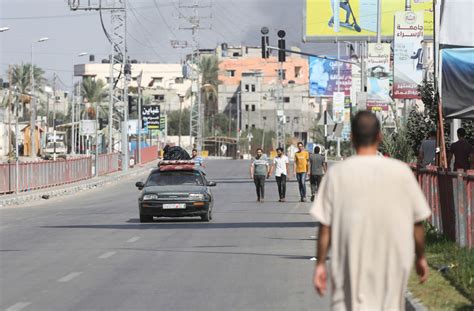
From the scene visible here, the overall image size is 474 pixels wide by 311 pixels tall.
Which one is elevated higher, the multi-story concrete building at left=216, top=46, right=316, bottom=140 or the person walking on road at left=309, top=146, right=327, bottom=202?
the multi-story concrete building at left=216, top=46, right=316, bottom=140

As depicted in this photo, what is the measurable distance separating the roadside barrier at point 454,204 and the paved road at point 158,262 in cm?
232

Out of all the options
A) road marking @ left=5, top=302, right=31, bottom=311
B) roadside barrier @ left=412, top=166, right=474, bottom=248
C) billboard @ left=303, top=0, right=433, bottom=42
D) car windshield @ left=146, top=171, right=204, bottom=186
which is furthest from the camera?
billboard @ left=303, top=0, right=433, bottom=42

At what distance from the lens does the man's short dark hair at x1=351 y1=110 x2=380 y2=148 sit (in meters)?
7.41

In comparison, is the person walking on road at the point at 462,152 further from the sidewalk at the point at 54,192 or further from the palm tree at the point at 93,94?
the palm tree at the point at 93,94

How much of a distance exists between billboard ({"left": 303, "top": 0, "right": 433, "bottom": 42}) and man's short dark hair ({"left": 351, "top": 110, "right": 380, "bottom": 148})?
5757cm

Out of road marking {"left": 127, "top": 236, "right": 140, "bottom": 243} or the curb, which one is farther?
road marking {"left": 127, "top": 236, "right": 140, "bottom": 243}

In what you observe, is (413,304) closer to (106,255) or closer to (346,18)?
(106,255)

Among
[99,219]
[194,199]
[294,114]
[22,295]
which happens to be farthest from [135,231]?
[294,114]

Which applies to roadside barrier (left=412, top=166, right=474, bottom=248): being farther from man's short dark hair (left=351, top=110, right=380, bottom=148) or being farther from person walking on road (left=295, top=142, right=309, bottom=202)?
person walking on road (left=295, top=142, right=309, bottom=202)

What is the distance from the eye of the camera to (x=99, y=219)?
1249 inches

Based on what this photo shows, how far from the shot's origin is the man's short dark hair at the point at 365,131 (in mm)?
7410

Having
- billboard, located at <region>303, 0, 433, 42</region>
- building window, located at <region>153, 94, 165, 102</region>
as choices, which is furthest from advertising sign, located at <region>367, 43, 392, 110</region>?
building window, located at <region>153, 94, 165, 102</region>

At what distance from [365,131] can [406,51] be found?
2954 cm

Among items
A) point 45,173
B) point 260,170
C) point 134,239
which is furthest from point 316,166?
point 45,173
